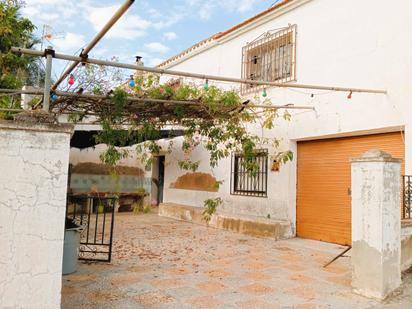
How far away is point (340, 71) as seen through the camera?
7773 millimetres

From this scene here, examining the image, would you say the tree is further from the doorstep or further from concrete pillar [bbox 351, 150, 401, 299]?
concrete pillar [bbox 351, 150, 401, 299]

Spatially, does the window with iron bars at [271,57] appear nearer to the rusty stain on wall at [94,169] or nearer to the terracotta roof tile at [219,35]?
the terracotta roof tile at [219,35]

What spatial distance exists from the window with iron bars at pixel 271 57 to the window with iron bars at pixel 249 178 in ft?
6.57

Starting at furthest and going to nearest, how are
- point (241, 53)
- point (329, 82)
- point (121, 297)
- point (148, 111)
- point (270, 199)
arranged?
point (241, 53) < point (270, 199) < point (329, 82) < point (148, 111) < point (121, 297)

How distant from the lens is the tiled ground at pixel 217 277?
14.6 feet

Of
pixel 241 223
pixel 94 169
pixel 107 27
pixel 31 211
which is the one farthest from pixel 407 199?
pixel 94 169

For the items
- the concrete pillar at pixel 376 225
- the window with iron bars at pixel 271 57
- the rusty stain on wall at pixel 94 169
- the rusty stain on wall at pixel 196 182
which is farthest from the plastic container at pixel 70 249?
the rusty stain on wall at pixel 94 169

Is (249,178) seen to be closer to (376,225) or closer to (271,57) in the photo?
(271,57)

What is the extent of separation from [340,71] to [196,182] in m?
6.64

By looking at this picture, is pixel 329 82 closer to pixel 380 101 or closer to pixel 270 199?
pixel 380 101

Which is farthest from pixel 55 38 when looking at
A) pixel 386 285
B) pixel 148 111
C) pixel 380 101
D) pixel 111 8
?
pixel 386 285

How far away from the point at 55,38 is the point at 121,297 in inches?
207

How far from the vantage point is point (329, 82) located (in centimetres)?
802

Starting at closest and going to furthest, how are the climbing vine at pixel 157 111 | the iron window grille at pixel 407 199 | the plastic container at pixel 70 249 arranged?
the plastic container at pixel 70 249
the iron window grille at pixel 407 199
the climbing vine at pixel 157 111
